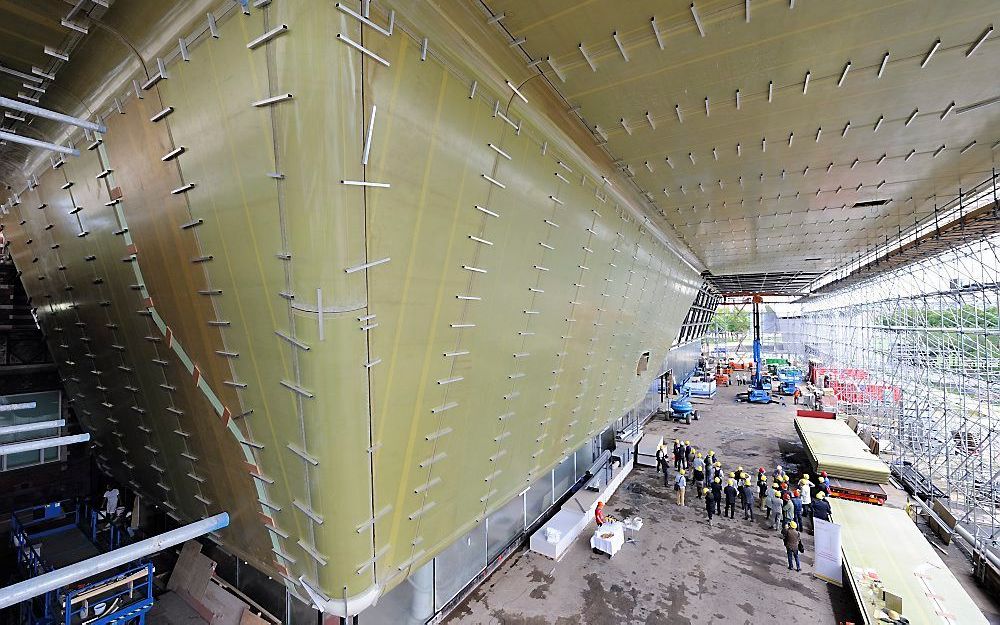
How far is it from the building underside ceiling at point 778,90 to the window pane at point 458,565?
24.0 feet

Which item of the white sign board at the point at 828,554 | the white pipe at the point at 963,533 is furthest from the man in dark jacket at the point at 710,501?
the white pipe at the point at 963,533

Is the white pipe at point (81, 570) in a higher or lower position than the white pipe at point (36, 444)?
lower

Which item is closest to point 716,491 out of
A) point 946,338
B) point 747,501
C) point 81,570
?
point 747,501

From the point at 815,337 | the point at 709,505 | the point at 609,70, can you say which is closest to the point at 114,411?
the point at 609,70

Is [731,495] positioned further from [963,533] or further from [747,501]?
[963,533]

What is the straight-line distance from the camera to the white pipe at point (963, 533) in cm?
899

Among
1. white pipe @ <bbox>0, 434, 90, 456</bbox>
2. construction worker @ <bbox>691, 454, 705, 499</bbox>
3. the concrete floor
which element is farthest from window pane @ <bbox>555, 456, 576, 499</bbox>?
white pipe @ <bbox>0, 434, 90, 456</bbox>

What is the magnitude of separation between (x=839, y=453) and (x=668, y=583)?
31.1ft

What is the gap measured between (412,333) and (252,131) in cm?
188

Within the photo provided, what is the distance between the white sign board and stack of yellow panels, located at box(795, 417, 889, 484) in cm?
522

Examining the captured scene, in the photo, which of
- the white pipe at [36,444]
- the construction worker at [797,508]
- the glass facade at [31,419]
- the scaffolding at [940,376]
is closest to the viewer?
the white pipe at [36,444]

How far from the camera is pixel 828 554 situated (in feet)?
28.3

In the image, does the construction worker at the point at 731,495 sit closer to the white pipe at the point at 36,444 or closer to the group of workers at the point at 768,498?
the group of workers at the point at 768,498

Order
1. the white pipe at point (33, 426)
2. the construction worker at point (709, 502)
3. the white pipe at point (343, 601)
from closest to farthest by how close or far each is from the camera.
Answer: the white pipe at point (33, 426) < the white pipe at point (343, 601) < the construction worker at point (709, 502)
